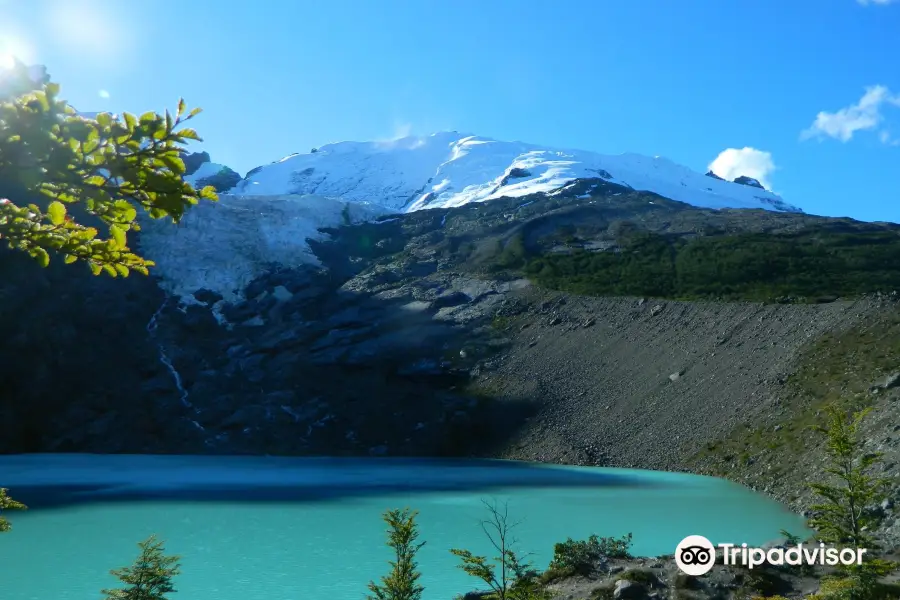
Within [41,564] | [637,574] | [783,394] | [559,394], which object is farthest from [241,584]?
[559,394]

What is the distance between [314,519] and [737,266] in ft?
217

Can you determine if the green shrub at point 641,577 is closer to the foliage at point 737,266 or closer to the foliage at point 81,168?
the foliage at point 81,168

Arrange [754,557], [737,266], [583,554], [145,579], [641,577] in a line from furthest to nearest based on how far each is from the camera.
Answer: [737,266] < [583,554] < [754,557] < [641,577] < [145,579]

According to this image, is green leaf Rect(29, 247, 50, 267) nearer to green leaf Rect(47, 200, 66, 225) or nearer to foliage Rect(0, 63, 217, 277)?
foliage Rect(0, 63, 217, 277)

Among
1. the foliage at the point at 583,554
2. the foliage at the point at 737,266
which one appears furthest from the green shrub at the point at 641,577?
the foliage at the point at 737,266

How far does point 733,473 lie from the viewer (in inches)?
1683

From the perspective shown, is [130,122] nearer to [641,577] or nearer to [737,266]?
[641,577]

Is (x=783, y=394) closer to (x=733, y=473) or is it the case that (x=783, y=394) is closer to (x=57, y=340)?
(x=733, y=473)

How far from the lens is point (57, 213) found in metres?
3.76

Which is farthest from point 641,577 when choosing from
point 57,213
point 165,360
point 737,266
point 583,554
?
point 737,266

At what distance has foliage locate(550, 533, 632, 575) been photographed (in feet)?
54.3

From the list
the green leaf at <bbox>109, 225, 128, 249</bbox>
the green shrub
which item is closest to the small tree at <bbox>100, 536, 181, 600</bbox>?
the green shrub

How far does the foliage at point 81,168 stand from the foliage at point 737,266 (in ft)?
226

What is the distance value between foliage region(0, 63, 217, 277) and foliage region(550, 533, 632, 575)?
14.9m
